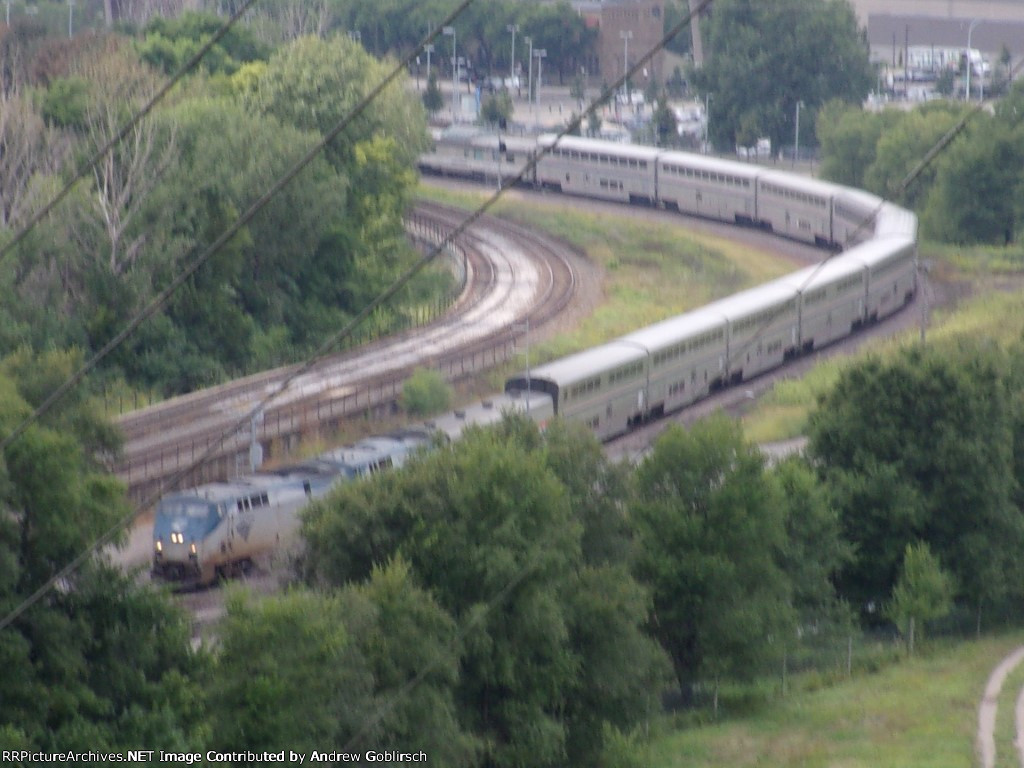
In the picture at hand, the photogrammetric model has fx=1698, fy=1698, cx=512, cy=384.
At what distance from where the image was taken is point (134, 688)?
11.7m

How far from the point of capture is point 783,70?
61.2 metres

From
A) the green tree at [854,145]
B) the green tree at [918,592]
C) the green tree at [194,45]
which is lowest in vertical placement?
the green tree at [918,592]

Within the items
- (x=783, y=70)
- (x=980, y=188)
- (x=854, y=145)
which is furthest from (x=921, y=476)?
(x=783, y=70)

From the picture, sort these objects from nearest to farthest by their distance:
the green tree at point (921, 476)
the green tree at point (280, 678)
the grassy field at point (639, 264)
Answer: the green tree at point (280, 678), the green tree at point (921, 476), the grassy field at point (639, 264)

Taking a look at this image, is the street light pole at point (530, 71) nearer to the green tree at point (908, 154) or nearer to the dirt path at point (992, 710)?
the green tree at point (908, 154)

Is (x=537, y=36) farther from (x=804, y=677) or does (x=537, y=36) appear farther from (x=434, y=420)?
(x=804, y=677)

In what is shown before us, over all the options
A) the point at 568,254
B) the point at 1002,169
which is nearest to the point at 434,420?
the point at 568,254

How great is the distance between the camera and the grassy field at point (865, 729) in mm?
14711

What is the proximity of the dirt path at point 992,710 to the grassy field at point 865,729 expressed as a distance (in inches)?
2.5

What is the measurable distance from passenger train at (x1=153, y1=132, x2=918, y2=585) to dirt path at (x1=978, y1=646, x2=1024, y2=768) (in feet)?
15.5

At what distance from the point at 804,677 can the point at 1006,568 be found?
328 centimetres

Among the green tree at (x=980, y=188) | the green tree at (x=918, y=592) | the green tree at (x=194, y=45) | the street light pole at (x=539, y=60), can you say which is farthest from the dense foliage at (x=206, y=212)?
the street light pole at (x=539, y=60)

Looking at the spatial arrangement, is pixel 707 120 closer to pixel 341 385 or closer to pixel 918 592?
pixel 341 385

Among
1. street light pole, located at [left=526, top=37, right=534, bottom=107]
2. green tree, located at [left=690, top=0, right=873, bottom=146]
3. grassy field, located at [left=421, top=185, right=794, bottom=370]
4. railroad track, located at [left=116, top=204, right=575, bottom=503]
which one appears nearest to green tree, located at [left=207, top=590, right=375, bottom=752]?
railroad track, located at [left=116, top=204, right=575, bottom=503]
